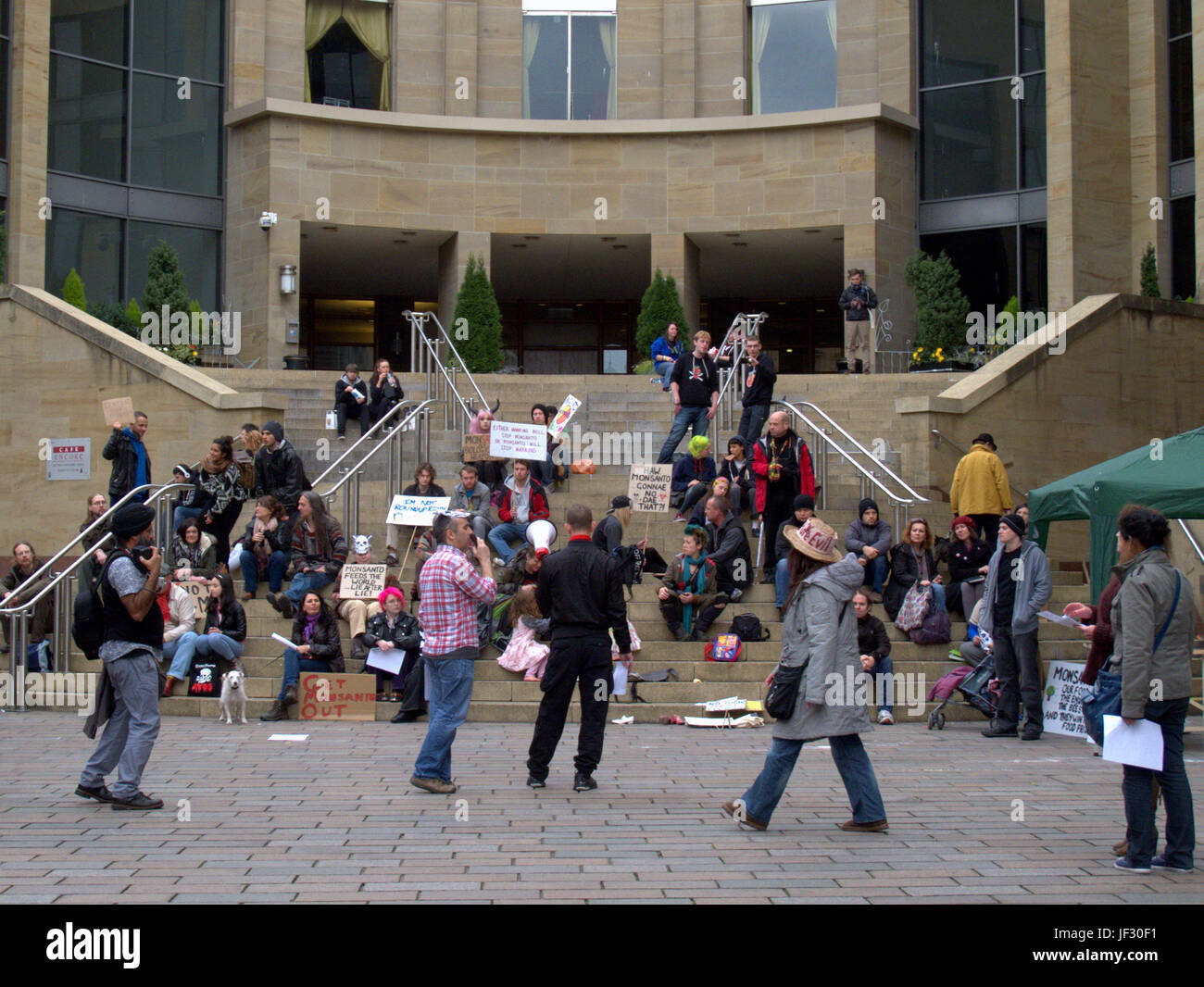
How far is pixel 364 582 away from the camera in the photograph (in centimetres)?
1395

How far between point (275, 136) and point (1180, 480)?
810 inches

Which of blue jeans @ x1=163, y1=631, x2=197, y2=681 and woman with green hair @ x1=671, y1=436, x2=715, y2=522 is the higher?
woman with green hair @ x1=671, y1=436, x2=715, y2=522

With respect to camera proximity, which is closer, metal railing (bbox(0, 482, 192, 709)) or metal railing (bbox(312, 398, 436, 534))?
metal railing (bbox(0, 482, 192, 709))

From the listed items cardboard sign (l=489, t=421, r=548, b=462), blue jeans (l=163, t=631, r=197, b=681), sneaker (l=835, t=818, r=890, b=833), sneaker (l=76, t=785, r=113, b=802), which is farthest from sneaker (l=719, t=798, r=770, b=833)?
cardboard sign (l=489, t=421, r=548, b=462)

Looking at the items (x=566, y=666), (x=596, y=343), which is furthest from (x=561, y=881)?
(x=596, y=343)

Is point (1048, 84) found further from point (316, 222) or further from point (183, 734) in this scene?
point (183, 734)

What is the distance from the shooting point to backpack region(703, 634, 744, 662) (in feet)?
45.7

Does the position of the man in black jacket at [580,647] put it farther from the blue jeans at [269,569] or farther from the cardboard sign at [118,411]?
the cardboard sign at [118,411]

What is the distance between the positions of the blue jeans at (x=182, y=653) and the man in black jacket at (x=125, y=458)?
138 inches

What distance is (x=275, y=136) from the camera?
2819 cm

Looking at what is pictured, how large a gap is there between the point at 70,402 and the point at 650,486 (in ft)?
28.8

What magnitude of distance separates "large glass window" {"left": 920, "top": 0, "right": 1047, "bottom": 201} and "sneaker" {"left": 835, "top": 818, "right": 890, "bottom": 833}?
2332cm

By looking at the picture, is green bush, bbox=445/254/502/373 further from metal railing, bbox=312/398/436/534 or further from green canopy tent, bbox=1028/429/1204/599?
green canopy tent, bbox=1028/429/1204/599

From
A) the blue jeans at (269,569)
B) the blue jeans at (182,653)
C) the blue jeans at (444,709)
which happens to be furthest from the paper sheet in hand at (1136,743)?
the blue jeans at (269,569)
